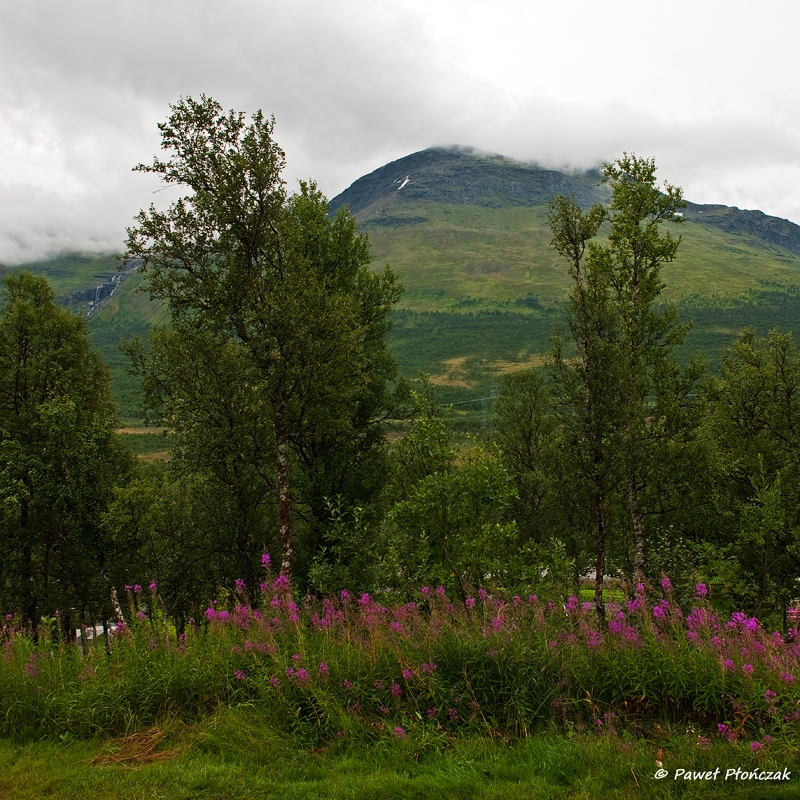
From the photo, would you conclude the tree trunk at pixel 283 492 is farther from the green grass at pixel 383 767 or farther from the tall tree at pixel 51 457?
the green grass at pixel 383 767

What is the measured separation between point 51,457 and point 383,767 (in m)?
16.4

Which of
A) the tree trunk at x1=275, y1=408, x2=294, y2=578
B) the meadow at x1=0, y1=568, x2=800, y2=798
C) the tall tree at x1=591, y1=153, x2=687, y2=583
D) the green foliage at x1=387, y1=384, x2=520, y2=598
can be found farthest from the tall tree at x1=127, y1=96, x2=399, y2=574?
the tall tree at x1=591, y1=153, x2=687, y2=583

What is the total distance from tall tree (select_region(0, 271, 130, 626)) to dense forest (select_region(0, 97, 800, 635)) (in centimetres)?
10

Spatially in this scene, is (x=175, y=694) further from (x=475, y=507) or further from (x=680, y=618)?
(x=680, y=618)

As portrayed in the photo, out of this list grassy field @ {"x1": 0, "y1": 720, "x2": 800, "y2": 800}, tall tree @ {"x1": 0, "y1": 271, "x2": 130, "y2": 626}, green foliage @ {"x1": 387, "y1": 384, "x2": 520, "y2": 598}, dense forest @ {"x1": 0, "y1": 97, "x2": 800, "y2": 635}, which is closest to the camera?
grassy field @ {"x1": 0, "y1": 720, "x2": 800, "y2": 800}

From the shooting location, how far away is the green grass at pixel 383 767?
4789 millimetres

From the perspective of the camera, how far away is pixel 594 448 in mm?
13992

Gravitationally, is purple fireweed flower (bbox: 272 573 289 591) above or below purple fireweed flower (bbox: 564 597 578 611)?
below

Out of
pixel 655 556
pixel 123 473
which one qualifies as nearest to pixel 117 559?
pixel 123 473

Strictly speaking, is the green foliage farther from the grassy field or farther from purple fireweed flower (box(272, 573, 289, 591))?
the grassy field

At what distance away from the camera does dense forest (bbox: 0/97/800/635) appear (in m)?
11.4

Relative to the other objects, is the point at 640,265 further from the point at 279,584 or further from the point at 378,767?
the point at 378,767

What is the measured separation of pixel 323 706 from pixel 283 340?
9686mm

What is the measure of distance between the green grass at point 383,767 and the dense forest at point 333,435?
2.92 meters
